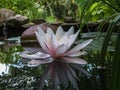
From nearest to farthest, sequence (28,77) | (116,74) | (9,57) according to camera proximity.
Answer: (116,74) < (28,77) < (9,57)

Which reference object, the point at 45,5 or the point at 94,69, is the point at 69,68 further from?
the point at 45,5

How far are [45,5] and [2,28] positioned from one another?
2.58 metres

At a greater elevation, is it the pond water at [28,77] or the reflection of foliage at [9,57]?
the reflection of foliage at [9,57]

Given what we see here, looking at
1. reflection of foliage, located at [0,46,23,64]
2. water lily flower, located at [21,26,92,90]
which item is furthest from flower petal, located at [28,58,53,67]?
reflection of foliage, located at [0,46,23,64]

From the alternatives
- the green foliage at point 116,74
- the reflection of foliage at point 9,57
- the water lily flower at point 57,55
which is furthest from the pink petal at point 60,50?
the green foliage at point 116,74

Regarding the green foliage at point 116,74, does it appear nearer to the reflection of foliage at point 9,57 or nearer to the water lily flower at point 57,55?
the water lily flower at point 57,55

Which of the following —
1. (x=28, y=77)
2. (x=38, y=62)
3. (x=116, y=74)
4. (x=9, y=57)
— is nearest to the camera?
(x=116, y=74)

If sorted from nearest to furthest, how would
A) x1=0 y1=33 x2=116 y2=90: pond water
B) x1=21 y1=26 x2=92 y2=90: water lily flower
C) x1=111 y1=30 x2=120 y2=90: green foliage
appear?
1. x1=111 y1=30 x2=120 y2=90: green foliage
2. x1=0 y1=33 x2=116 y2=90: pond water
3. x1=21 y1=26 x2=92 y2=90: water lily flower

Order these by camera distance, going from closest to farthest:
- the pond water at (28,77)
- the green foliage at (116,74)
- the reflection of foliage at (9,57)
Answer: the green foliage at (116,74) → the pond water at (28,77) → the reflection of foliage at (9,57)

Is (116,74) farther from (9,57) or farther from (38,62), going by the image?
(9,57)

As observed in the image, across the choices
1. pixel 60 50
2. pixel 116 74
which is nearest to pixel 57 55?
pixel 60 50

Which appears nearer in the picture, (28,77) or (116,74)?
(116,74)

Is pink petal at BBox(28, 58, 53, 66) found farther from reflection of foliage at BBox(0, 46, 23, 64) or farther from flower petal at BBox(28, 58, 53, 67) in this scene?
reflection of foliage at BBox(0, 46, 23, 64)

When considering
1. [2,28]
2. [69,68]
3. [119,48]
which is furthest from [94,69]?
[2,28]
